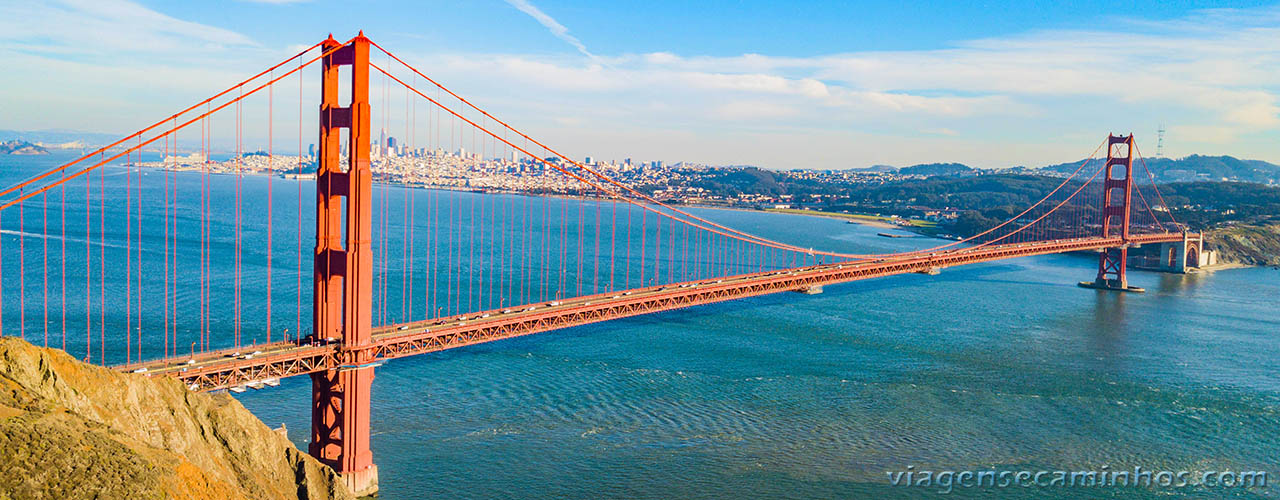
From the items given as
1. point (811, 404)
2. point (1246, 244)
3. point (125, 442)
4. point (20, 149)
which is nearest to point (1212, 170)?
point (1246, 244)

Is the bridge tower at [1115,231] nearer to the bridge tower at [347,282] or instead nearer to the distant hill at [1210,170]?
the bridge tower at [347,282]

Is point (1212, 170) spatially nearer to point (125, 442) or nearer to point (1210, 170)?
point (1210, 170)

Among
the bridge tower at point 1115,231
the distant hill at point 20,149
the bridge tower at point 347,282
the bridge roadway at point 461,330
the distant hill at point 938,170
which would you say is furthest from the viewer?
the distant hill at point 938,170

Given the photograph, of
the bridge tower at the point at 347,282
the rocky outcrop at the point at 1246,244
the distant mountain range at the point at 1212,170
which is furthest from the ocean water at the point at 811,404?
the distant mountain range at the point at 1212,170

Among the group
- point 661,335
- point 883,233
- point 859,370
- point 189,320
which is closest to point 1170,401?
point 859,370

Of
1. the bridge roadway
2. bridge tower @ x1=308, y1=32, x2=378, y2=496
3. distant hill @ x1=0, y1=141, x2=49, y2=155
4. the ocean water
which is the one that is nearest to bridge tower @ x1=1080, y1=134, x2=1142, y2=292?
the ocean water

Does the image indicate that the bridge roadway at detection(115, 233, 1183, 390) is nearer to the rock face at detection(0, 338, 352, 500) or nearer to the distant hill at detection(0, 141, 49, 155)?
the rock face at detection(0, 338, 352, 500)
